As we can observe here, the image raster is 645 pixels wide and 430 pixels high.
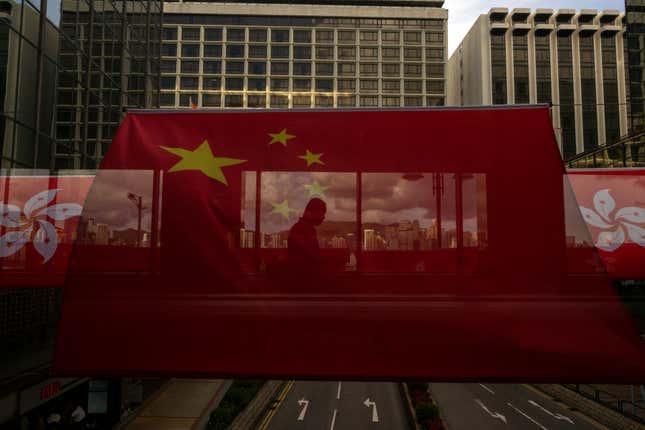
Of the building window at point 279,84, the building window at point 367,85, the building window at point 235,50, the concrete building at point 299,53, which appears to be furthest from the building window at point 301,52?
the building window at point 367,85

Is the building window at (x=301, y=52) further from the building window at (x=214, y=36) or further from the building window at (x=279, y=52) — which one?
the building window at (x=214, y=36)

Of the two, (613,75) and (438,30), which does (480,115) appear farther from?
(613,75)

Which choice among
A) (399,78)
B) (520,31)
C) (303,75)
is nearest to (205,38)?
(303,75)

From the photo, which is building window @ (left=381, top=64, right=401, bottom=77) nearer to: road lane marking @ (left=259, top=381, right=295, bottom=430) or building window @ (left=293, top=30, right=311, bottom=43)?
building window @ (left=293, top=30, right=311, bottom=43)

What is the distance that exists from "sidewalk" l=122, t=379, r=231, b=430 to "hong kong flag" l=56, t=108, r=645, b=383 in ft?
60.2

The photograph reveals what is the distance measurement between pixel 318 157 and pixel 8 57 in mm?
15914

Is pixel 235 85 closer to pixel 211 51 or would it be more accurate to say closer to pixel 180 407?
pixel 211 51

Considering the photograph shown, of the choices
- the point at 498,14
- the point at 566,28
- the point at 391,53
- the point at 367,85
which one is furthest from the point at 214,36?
the point at 566,28

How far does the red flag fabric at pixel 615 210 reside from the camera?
269cm

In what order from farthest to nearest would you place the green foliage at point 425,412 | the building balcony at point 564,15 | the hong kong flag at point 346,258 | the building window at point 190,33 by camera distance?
the building window at point 190,33 → the building balcony at point 564,15 → the green foliage at point 425,412 → the hong kong flag at point 346,258

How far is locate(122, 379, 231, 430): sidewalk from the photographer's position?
18.5 meters

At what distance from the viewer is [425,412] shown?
23656 mm

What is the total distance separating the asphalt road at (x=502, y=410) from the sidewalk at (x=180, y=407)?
13602 millimetres

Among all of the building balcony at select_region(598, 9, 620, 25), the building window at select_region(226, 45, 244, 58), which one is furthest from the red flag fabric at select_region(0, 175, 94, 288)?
the building balcony at select_region(598, 9, 620, 25)
